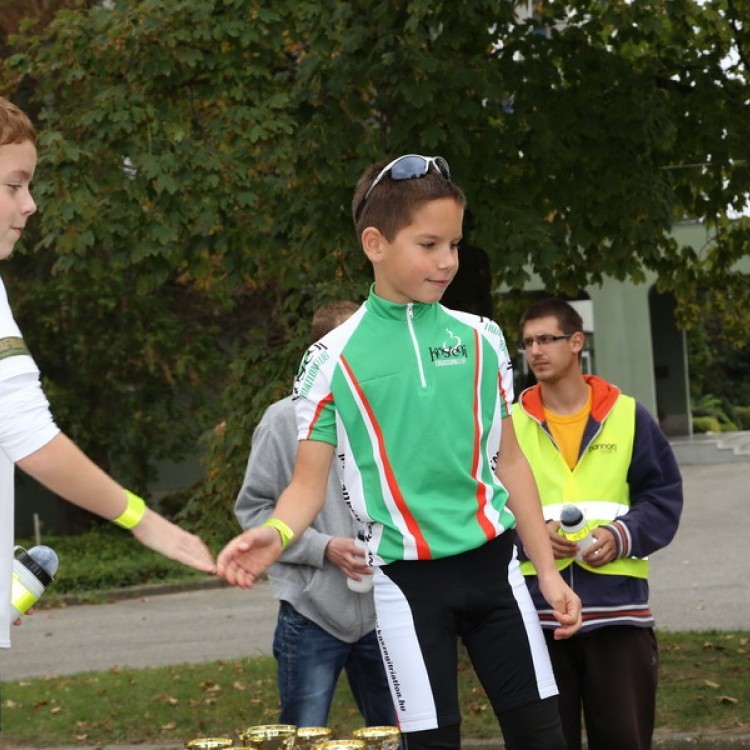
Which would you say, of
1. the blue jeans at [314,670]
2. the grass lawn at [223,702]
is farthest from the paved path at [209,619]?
the blue jeans at [314,670]

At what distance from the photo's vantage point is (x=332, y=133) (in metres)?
10.2

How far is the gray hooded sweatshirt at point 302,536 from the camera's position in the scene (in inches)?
233

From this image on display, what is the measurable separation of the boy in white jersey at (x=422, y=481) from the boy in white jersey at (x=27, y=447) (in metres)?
0.36

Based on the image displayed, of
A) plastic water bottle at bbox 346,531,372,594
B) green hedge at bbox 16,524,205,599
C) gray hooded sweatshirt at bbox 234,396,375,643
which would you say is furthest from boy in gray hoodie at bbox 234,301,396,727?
green hedge at bbox 16,524,205,599

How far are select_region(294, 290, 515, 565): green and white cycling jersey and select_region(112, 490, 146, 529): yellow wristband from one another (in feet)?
2.15

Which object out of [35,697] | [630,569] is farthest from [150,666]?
[630,569]

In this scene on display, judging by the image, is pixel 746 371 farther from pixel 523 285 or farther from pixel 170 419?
pixel 523 285

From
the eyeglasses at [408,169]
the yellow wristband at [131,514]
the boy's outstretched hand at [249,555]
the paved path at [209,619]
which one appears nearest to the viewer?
the yellow wristband at [131,514]

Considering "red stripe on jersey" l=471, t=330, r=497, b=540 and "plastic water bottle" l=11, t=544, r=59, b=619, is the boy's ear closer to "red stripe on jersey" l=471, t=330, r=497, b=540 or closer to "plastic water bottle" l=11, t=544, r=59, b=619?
"red stripe on jersey" l=471, t=330, r=497, b=540

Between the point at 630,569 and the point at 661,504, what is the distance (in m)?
0.27

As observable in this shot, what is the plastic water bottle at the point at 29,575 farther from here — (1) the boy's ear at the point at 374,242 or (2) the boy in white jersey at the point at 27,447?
(1) the boy's ear at the point at 374,242

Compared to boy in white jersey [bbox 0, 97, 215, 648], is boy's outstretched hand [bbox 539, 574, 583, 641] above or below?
Result: below

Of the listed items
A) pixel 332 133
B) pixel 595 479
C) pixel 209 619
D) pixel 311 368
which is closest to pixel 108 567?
pixel 209 619

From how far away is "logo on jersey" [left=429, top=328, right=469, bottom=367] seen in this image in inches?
155
